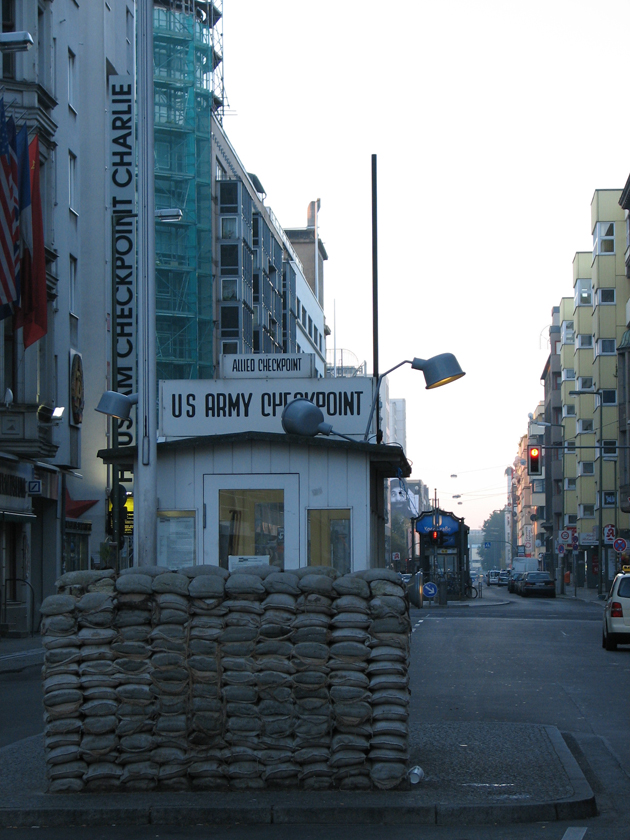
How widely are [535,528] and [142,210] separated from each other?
492ft

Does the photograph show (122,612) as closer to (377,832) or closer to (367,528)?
(377,832)

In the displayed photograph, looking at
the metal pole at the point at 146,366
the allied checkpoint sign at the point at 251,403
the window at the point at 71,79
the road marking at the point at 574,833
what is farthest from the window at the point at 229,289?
the road marking at the point at 574,833

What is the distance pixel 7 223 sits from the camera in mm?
23438

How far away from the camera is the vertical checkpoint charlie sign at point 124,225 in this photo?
1494 inches

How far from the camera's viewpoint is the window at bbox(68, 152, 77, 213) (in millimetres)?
37062

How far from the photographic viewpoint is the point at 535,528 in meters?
156

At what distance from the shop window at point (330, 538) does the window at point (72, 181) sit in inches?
1071

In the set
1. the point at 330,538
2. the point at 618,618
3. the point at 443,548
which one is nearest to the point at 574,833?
the point at 330,538

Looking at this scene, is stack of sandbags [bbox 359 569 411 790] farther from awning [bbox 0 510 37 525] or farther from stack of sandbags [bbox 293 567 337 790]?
awning [bbox 0 510 37 525]

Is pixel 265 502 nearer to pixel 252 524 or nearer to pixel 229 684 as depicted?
pixel 252 524

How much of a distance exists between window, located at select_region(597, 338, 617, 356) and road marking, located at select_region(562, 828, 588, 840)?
74.9 m

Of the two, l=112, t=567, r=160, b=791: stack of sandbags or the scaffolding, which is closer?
l=112, t=567, r=160, b=791: stack of sandbags

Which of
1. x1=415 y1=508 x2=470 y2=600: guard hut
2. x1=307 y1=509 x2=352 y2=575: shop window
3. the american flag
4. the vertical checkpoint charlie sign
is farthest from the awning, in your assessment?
x1=415 y1=508 x2=470 y2=600: guard hut

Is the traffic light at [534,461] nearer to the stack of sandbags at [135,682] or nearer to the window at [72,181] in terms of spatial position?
the window at [72,181]
